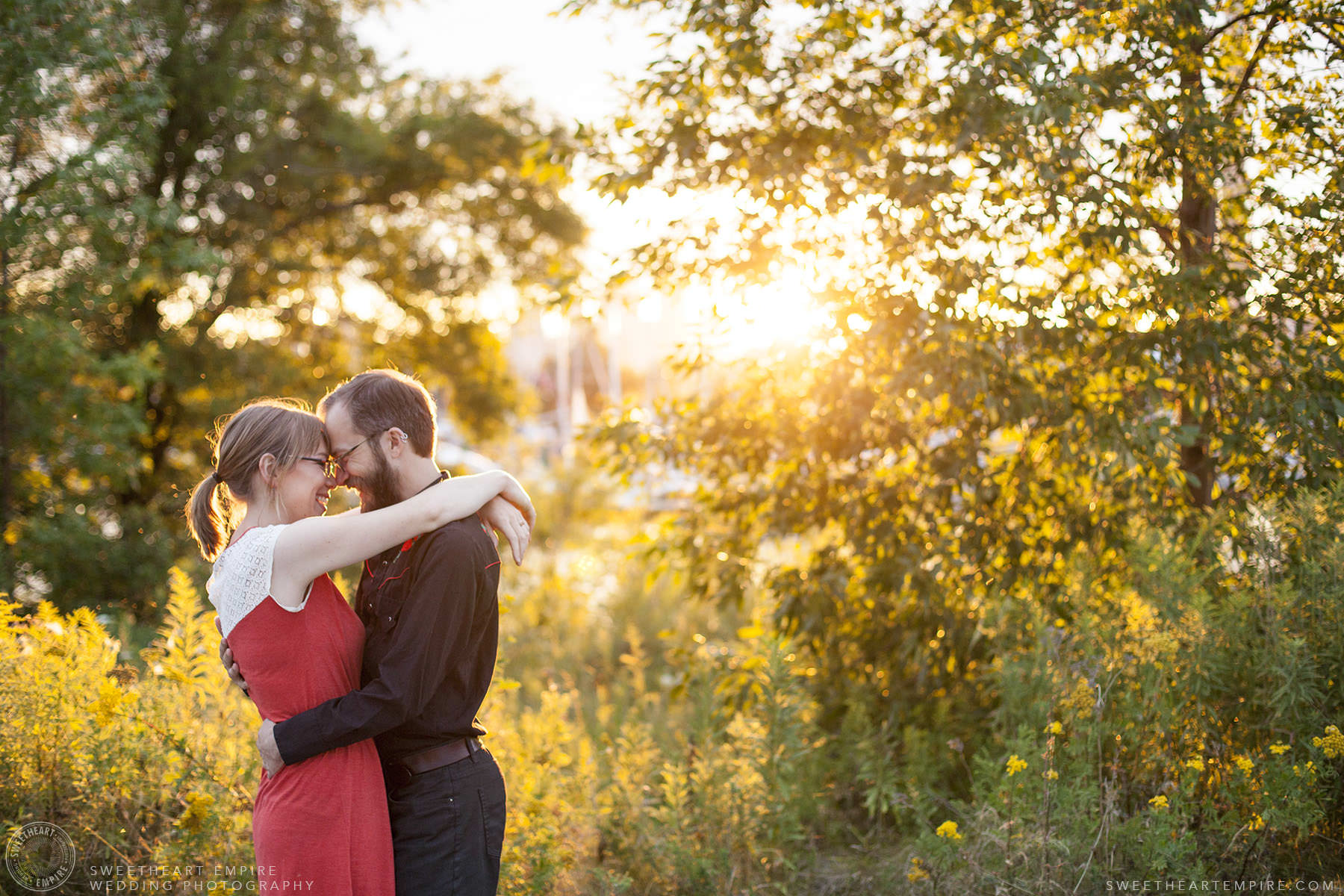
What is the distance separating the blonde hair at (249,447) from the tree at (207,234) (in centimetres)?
→ 250

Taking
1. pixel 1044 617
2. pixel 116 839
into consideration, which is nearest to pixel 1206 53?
pixel 1044 617

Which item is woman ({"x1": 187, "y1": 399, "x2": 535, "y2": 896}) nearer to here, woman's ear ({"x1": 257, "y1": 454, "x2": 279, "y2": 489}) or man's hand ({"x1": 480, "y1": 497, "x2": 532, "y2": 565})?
woman's ear ({"x1": 257, "y1": 454, "x2": 279, "y2": 489})

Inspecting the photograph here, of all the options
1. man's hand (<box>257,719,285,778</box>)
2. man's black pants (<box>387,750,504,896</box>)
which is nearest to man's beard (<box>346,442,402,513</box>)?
man's hand (<box>257,719,285,778</box>)

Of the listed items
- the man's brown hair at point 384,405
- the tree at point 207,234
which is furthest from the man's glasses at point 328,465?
the tree at point 207,234

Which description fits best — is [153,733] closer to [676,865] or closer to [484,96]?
[676,865]

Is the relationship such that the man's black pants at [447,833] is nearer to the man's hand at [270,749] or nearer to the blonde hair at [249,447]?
the man's hand at [270,749]

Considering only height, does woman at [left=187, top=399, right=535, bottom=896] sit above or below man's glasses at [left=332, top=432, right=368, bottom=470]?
below

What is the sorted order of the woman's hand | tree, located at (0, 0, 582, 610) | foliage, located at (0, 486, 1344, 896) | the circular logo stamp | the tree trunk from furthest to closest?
tree, located at (0, 0, 582, 610)
the tree trunk
foliage, located at (0, 486, 1344, 896)
the circular logo stamp
the woman's hand

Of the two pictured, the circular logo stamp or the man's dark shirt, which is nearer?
the man's dark shirt

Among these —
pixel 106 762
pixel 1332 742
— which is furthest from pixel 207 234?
pixel 1332 742

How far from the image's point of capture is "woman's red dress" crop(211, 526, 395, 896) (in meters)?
2.15

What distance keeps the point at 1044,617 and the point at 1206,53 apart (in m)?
2.58

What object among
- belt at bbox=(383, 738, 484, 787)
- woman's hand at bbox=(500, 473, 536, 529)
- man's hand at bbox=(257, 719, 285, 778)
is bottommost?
belt at bbox=(383, 738, 484, 787)

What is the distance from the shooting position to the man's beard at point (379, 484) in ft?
7.98
